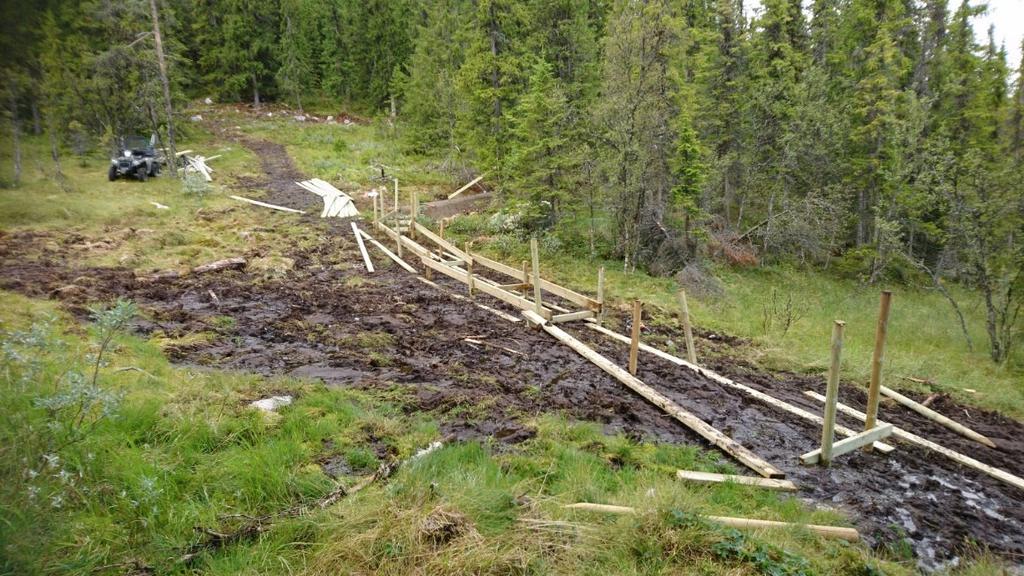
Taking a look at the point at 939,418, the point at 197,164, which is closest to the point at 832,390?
the point at 939,418

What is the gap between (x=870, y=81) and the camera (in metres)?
19.3

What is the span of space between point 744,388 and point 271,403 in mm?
6629

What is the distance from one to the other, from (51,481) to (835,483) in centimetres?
666

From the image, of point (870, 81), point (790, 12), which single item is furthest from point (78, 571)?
point (790, 12)

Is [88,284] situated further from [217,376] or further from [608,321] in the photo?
[608,321]

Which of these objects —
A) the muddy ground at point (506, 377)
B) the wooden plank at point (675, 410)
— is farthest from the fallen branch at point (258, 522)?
the wooden plank at point (675, 410)

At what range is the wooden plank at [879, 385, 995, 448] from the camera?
282 inches

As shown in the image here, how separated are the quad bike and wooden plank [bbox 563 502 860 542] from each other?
23583 mm

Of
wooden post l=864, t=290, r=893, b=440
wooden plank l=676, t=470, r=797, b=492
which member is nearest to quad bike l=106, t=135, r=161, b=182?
wooden plank l=676, t=470, r=797, b=492

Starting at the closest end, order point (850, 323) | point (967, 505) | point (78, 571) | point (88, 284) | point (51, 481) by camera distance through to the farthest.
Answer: point (78, 571) → point (51, 481) → point (967, 505) → point (88, 284) → point (850, 323)

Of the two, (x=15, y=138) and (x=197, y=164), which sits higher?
(x=197, y=164)

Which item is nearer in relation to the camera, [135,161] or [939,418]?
[939,418]

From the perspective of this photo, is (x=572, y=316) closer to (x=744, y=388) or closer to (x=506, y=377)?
(x=506, y=377)

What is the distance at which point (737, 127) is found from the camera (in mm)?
20422
